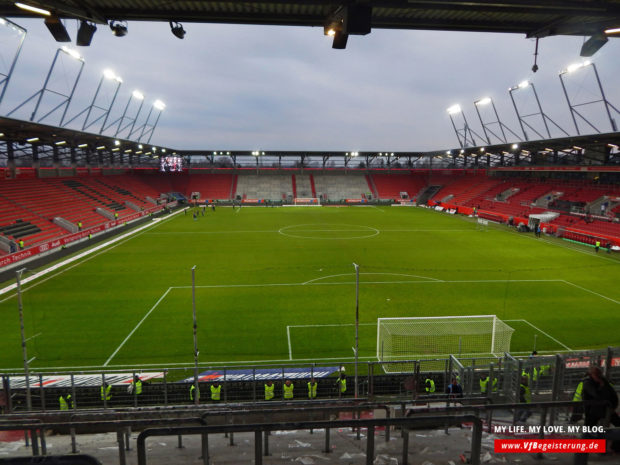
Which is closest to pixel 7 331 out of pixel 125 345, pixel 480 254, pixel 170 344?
pixel 125 345

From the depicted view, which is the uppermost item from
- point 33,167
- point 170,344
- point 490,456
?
point 33,167

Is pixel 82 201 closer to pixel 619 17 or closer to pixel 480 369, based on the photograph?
pixel 480 369

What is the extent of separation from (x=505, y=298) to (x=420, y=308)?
5439mm

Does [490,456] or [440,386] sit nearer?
[490,456]

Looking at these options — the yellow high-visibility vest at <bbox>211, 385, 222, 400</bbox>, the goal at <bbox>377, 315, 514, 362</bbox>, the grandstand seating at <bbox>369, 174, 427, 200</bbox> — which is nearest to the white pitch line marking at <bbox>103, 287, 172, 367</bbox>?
the yellow high-visibility vest at <bbox>211, 385, 222, 400</bbox>

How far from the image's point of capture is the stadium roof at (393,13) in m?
6.04

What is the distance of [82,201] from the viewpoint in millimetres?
44000

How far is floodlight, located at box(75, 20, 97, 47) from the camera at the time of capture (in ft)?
22.3

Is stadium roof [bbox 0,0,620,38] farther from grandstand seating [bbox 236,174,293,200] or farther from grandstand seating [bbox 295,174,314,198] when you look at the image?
grandstand seating [bbox 295,174,314,198]

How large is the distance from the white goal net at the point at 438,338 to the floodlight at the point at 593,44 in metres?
9.89

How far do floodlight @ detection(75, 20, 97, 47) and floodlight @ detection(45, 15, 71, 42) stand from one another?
188 millimetres

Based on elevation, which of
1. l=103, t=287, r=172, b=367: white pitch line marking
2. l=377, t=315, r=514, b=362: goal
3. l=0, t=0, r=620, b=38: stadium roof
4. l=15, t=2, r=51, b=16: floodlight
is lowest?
l=103, t=287, r=172, b=367: white pitch line marking

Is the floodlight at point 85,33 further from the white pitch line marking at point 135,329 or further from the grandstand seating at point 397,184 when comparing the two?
the grandstand seating at point 397,184

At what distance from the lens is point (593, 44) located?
23.8 feet
